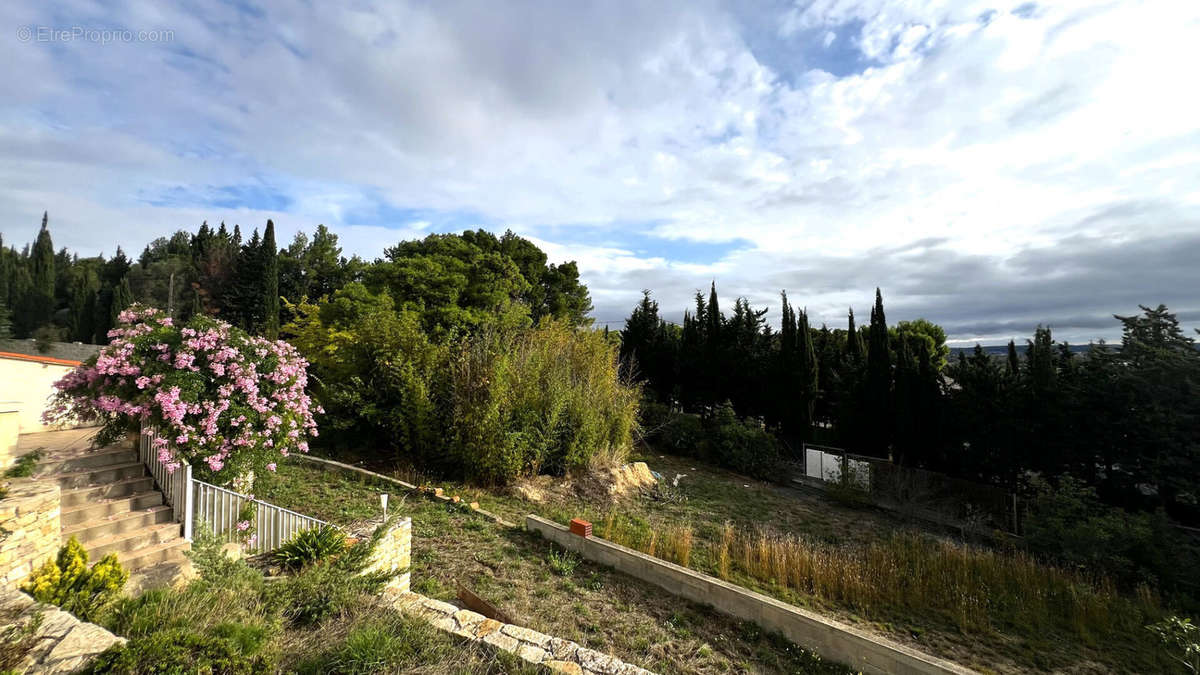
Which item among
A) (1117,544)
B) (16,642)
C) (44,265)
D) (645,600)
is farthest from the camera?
(44,265)

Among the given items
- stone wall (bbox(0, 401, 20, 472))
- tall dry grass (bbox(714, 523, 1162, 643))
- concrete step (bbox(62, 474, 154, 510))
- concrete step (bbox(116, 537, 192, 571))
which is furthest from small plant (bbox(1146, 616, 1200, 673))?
stone wall (bbox(0, 401, 20, 472))

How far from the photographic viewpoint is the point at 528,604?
4332mm

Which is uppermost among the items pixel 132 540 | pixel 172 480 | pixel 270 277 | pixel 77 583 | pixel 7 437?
pixel 270 277

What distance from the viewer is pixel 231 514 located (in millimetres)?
4551

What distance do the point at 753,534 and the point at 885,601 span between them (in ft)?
6.31

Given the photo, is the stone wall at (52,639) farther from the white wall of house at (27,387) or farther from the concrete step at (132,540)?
the white wall of house at (27,387)

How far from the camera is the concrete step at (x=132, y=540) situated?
4098mm

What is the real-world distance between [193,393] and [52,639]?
289cm

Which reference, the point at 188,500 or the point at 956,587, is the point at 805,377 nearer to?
the point at 956,587

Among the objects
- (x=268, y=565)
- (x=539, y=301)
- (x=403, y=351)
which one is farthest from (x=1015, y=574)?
(x=539, y=301)

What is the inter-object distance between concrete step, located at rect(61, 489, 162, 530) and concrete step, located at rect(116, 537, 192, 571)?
2.17 ft

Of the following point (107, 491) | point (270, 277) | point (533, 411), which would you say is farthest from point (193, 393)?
point (270, 277)

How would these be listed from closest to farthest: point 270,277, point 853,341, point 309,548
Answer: point 309,548 → point 853,341 → point 270,277

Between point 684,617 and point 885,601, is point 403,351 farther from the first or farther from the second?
point 885,601
